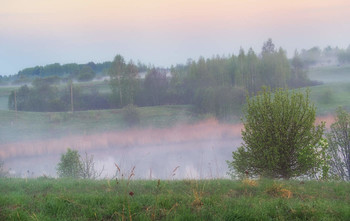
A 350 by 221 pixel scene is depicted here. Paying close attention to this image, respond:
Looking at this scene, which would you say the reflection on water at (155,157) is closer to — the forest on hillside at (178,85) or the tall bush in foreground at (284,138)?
the forest on hillside at (178,85)

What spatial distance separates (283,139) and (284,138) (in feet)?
0.27

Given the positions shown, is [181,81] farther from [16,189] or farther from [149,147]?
[16,189]

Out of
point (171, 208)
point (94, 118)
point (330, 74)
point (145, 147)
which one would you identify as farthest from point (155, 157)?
point (330, 74)

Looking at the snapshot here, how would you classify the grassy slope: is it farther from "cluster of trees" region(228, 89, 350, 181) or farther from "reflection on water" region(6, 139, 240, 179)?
"cluster of trees" region(228, 89, 350, 181)

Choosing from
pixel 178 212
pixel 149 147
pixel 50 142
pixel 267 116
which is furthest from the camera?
pixel 149 147

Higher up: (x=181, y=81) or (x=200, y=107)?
(x=181, y=81)

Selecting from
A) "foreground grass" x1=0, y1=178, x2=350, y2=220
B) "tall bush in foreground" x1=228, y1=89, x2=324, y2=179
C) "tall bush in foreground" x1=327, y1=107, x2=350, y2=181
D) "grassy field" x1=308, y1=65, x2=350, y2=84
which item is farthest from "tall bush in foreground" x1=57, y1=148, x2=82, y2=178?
"grassy field" x1=308, y1=65, x2=350, y2=84

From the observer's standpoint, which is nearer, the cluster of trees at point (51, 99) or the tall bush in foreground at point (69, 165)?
the tall bush in foreground at point (69, 165)

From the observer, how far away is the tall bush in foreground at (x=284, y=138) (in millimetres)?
17109

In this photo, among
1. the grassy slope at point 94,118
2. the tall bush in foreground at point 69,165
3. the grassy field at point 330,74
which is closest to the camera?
the tall bush in foreground at point 69,165

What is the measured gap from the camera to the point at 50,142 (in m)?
84.1

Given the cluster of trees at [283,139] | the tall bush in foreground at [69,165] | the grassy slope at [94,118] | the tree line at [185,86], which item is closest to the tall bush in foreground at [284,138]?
the cluster of trees at [283,139]

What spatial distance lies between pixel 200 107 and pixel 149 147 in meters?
22.7

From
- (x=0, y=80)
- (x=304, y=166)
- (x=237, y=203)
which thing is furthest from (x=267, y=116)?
(x=0, y=80)
